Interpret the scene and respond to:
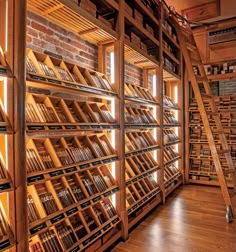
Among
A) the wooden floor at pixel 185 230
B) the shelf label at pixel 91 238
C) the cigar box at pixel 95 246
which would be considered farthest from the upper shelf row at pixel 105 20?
the wooden floor at pixel 185 230

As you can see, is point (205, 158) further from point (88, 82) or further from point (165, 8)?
point (88, 82)

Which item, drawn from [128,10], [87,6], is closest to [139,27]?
[128,10]

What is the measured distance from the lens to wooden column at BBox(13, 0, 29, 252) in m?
1.26

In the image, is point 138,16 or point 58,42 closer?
point 58,42

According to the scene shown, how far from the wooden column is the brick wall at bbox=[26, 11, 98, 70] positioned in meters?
0.58

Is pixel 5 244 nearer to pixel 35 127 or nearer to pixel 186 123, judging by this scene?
pixel 35 127

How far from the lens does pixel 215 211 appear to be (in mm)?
3068

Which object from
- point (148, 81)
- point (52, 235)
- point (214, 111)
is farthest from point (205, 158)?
point (52, 235)

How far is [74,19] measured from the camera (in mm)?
1998

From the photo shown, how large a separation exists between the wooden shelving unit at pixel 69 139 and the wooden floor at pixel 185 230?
0.57 ft

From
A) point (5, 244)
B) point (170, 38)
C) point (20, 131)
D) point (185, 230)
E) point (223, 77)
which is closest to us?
point (5, 244)

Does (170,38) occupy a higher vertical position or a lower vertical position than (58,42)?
higher

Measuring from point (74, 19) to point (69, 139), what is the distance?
3.52 feet

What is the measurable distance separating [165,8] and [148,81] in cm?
120
